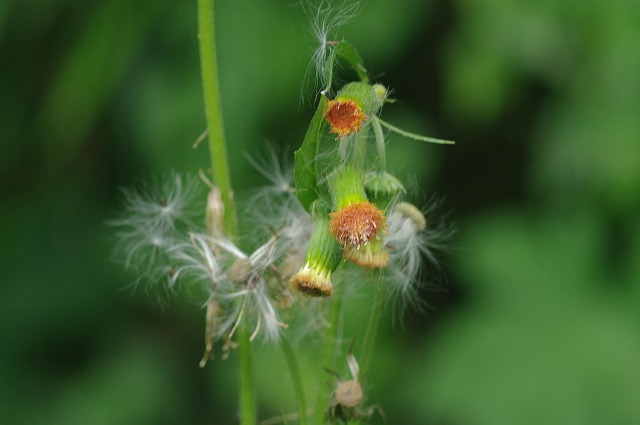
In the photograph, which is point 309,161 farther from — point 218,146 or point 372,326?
point 372,326

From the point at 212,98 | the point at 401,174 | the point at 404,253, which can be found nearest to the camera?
the point at 212,98

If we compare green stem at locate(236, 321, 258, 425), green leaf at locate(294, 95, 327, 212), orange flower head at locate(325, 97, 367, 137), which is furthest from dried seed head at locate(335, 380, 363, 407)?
orange flower head at locate(325, 97, 367, 137)

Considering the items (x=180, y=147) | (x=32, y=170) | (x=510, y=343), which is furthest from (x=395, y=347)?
(x=32, y=170)

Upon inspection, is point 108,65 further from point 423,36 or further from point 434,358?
point 434,358

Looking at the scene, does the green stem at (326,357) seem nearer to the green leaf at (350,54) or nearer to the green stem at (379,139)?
the green stem at (379,139)

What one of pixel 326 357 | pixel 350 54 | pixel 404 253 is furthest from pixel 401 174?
pixel 350 54

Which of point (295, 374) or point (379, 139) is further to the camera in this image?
point (295, 374)

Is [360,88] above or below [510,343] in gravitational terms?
above
